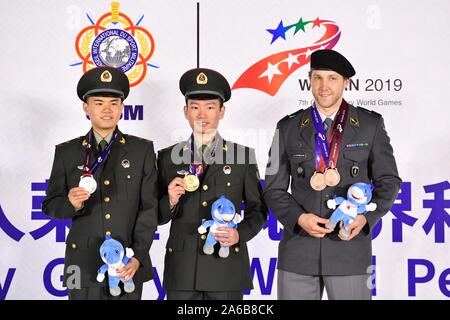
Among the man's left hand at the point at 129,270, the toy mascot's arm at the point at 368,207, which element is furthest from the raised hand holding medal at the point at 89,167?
the toy mascot's arm at the point at 368,207

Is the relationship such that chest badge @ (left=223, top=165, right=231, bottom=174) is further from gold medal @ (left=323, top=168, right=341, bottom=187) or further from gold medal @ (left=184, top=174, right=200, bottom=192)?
gold medal @ (left=323, top=168, right=341, bottom=187)

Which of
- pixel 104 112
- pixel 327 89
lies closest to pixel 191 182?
pixel 104 112

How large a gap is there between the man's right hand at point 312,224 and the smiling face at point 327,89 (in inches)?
20.1

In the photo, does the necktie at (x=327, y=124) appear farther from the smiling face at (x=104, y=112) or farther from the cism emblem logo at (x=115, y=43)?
the cism emblem logo at (x=115, y=43)

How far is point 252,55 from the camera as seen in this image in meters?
4.21

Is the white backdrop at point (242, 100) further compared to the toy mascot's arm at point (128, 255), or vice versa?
the white backdrop at point (242, 100)

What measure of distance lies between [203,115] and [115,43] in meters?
1.18

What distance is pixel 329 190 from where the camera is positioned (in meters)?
3.15

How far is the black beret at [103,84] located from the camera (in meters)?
3.31

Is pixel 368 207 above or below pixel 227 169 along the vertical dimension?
below

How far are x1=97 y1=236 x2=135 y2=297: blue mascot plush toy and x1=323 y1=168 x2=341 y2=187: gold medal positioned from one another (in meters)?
0.93

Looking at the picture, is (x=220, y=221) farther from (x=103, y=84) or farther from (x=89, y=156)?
(x=103, y=84)

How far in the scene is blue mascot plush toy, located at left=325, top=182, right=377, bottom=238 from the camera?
300 cm

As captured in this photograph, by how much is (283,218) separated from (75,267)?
3.19 feet
